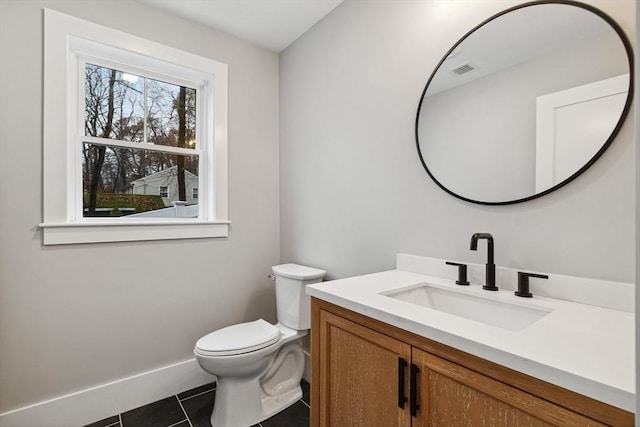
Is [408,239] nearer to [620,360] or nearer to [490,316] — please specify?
[490,316]

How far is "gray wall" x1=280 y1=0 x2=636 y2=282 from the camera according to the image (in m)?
0.99

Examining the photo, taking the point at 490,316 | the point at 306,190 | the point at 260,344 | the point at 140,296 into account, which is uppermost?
the point at 306,190

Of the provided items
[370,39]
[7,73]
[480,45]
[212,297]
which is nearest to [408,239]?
[480,45]

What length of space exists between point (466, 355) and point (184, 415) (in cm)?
177

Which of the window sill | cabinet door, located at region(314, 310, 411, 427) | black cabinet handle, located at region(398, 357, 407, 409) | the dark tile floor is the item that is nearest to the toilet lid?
the dark tile floor

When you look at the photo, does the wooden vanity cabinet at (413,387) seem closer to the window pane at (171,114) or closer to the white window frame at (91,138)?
the white window frame at (91,138)

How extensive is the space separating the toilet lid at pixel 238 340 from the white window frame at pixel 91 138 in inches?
28.2

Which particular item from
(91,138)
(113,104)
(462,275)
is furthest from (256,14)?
(462,275)

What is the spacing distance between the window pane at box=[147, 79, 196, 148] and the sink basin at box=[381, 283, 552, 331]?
1.86 m

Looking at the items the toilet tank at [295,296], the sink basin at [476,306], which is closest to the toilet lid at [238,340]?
the toilet tank at [295,296]

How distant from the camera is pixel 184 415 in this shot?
1.81 m

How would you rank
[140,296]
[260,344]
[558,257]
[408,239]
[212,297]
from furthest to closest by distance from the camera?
[212,297] → [140,296] → [260,344] → [408,239] → [558,257]

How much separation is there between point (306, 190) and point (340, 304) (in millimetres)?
1269

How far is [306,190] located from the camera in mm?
2248
